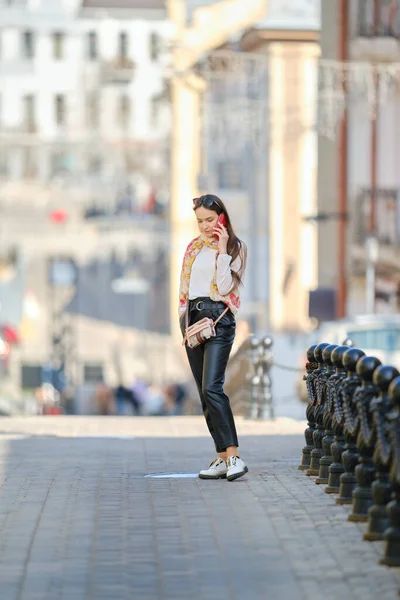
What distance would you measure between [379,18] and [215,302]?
28.6 m

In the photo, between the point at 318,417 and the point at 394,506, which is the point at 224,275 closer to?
the point at 318,417

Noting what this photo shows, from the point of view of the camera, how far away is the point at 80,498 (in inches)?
419

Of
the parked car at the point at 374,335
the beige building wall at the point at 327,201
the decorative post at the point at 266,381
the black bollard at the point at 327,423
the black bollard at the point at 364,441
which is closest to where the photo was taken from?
the black bollard at the point at 364,441

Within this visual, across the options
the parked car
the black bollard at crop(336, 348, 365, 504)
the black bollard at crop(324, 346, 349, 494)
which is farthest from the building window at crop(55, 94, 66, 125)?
the black bollard at crop(336, 348, 365, 504)

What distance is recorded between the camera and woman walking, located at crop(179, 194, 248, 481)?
11312 millimetres

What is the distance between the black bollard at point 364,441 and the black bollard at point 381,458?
0.79 ft

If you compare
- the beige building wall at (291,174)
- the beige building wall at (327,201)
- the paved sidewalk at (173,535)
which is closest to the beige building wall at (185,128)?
the beige building wall at (291,174)

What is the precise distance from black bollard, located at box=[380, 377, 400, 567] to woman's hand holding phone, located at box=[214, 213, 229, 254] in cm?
334

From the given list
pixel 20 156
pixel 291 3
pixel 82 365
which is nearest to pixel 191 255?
pixel 291 3

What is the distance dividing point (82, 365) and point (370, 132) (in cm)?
4500

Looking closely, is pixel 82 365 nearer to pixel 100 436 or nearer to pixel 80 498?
pixel 100 436

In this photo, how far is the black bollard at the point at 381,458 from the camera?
838 cm

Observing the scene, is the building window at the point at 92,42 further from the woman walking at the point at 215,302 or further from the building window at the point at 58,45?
the woman walking at the point at 215,302

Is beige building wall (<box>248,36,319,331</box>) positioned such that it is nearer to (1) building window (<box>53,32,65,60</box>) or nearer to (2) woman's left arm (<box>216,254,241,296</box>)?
(2) woman's left arm (<box>216,254,241,296</box>)
